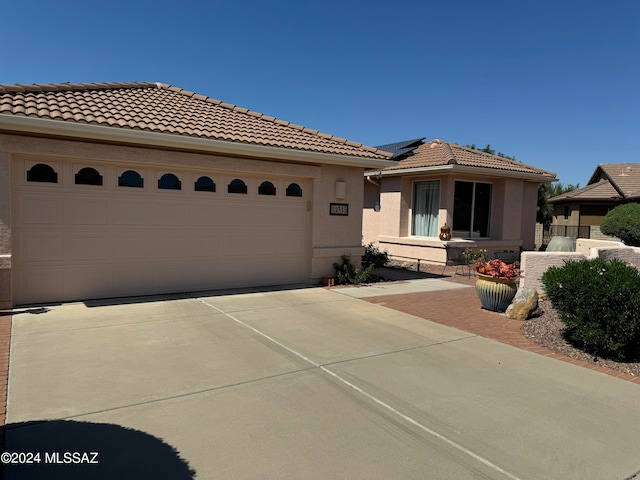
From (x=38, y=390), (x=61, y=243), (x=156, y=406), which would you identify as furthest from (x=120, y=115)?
(x=156, y=406)

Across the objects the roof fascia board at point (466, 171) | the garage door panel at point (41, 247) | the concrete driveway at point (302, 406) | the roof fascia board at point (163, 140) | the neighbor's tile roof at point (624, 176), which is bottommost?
the concrete driveway at point (302, 406)

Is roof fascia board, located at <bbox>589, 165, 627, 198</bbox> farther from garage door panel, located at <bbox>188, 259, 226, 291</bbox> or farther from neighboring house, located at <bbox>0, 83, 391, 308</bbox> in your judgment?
garage door panel, located at <bbox>188, 259, 226, 291</bbox>

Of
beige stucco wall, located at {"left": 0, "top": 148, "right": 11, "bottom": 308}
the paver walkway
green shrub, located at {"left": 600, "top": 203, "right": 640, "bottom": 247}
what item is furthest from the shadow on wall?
green shrub, located at {"left": 600, "top": 203, "right": 640, "bottom": 247}

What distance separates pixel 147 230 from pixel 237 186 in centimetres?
215

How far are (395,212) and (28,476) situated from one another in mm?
14551

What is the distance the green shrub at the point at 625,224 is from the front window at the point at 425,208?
10.2 metres

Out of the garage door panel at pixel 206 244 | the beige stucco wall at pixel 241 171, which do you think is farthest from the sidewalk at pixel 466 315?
the garage door panel at pixel 206 244

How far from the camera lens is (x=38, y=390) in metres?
4.31

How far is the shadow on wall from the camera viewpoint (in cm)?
305

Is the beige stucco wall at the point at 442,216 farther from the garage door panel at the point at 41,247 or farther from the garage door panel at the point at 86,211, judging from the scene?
the garage door panel at the point at 41,247

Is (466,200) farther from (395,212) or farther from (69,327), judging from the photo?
(69,327)

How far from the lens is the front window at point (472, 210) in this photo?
15578 mm

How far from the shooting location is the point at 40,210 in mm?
7824

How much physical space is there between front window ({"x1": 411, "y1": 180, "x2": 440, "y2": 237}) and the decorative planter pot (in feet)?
24.0
